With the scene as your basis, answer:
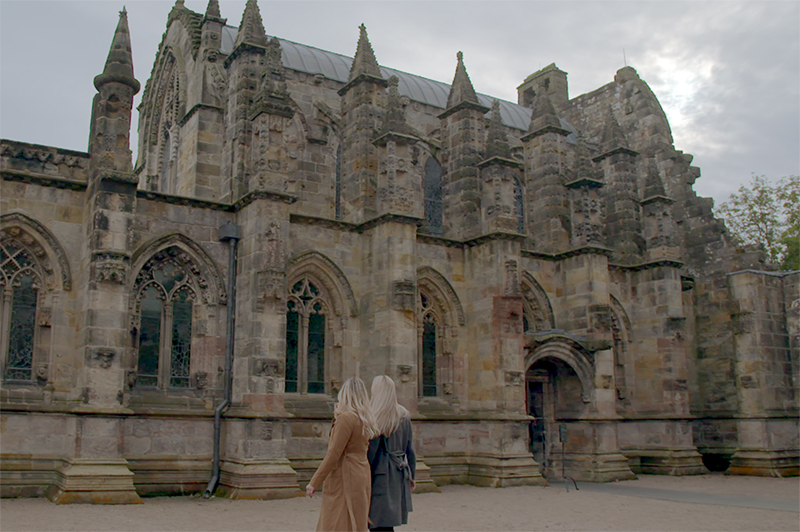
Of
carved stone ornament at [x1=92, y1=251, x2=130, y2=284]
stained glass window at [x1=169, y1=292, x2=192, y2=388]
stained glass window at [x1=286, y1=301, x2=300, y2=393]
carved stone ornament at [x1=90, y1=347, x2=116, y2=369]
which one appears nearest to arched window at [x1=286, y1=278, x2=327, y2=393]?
stained glass window at [x1=286, y1=301, x2=300, y2=393]

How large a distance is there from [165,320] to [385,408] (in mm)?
10771

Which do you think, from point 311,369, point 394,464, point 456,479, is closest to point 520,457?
point 456,479

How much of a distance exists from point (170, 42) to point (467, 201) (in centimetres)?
1067

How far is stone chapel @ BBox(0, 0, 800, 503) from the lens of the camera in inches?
575

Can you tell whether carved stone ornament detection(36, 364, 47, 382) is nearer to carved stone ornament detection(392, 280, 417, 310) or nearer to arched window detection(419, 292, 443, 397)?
carved stone ornament detection(392, 280, 417, 310)

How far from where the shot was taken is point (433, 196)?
24031 millimetres

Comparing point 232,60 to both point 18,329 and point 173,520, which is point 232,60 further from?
point 173,520

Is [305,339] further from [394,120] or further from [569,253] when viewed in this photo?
[569,253]

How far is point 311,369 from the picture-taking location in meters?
17.7

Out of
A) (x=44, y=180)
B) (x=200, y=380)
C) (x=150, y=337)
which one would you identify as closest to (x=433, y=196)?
(x=200, y=380)

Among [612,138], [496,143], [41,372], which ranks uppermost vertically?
[612,138]

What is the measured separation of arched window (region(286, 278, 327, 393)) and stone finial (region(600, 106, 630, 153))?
12122 mm

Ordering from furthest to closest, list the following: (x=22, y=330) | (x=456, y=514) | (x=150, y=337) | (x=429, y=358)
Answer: (x=429, y=358) < (x=150, y=337) < (x=22, y=330) < (x=456, y=514)

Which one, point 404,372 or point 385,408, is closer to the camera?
point 385,408
